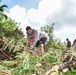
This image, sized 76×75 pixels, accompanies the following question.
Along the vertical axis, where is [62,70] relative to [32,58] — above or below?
below

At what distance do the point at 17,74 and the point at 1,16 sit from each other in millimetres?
21113

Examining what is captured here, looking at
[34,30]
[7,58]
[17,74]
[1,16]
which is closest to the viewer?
[17,74]

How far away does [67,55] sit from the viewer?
2.51 metres

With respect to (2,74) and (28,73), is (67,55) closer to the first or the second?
(28,73)

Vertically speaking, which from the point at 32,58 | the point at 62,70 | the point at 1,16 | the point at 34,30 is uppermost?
the point at 1,16

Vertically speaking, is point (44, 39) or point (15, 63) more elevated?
point (44, 39)

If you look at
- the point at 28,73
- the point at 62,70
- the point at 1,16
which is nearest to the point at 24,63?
the point at 28,73

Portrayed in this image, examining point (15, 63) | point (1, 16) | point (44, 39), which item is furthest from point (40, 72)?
point (1, 16)

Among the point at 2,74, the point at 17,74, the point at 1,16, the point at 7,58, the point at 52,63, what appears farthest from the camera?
the point at 1,16

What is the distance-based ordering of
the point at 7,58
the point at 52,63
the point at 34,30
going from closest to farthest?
the point at 52,63 → the point at 7,58 → the point at 34,30

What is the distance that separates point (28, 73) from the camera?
2283mm

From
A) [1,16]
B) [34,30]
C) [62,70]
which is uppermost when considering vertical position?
[1,16]

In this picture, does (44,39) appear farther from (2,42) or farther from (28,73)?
(28,73)

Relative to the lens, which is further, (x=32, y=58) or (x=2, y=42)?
(x=2, y=42)
